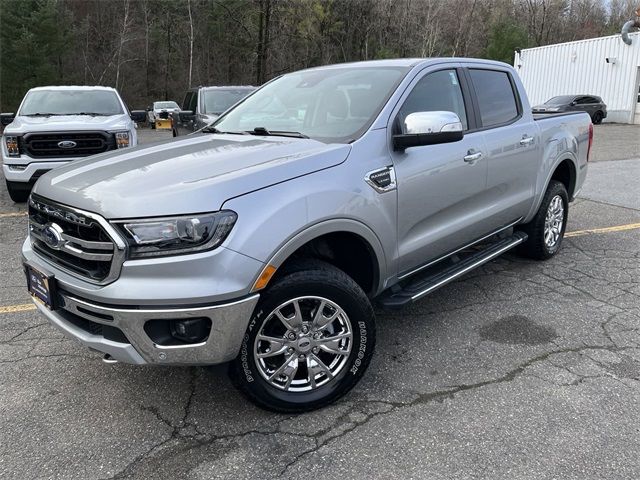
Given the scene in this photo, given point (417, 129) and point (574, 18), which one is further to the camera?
point (574, 18)

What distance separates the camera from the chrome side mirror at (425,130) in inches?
122

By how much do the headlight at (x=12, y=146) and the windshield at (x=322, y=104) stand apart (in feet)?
16.3

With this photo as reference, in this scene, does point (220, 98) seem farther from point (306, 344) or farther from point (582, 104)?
point (582, 104)

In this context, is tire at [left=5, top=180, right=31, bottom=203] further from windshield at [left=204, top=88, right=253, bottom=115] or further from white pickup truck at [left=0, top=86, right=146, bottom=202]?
windshield at [left=204, top=88, right=253, bottom=115]

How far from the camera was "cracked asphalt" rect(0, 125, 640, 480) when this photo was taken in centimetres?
247

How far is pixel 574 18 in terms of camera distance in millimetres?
53812

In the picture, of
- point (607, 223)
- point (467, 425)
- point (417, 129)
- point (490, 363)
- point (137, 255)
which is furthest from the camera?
point (607, 223)

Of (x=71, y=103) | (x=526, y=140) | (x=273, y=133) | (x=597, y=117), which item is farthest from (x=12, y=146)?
(x=597, y=117)

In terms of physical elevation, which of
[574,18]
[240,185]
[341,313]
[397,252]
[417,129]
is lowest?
[341,313]

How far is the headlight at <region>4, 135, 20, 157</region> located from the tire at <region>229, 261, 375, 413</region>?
663cm

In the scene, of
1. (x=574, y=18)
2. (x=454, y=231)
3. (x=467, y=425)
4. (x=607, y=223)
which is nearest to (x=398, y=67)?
(x=454, y=231)

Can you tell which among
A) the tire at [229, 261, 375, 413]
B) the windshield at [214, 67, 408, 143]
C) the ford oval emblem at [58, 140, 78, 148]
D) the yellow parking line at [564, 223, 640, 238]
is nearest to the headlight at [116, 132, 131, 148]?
the ford oval emblem at [58, 140, 78, 148]

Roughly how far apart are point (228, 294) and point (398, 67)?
84.3 inches

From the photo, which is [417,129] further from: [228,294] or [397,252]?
[228,294]
